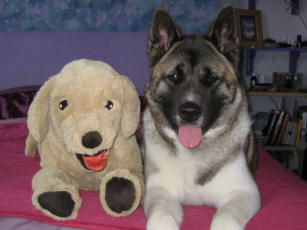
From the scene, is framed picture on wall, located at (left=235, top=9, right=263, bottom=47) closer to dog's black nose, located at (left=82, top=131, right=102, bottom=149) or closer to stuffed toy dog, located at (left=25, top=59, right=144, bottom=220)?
stuffed toy dog, located at (left=25, top=59, right=144, bottom=220)

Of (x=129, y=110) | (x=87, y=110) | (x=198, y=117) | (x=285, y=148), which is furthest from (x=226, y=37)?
(x=285, y=148)

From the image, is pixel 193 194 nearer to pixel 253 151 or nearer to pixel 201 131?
pixel 201 131

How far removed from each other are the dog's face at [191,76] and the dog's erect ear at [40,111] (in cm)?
48

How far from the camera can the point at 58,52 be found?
10.3ft

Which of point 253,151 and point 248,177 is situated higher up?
point 248,177

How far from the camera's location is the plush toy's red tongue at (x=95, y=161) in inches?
44.4

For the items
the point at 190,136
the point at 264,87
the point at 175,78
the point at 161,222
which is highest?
the point at 175,78

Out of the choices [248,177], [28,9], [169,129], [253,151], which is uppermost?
[28,9]

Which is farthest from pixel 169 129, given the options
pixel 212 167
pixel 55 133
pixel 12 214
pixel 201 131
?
pixel 12 214

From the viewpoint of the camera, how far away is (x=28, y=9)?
312 centimetres

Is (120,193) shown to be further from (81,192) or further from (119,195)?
(81,192)

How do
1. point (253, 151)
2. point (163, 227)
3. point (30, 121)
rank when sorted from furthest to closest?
point (253, 151)
point (30, 121)
point (163, 227)

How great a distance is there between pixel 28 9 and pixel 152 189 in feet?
8.88

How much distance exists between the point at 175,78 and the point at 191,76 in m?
0.08
